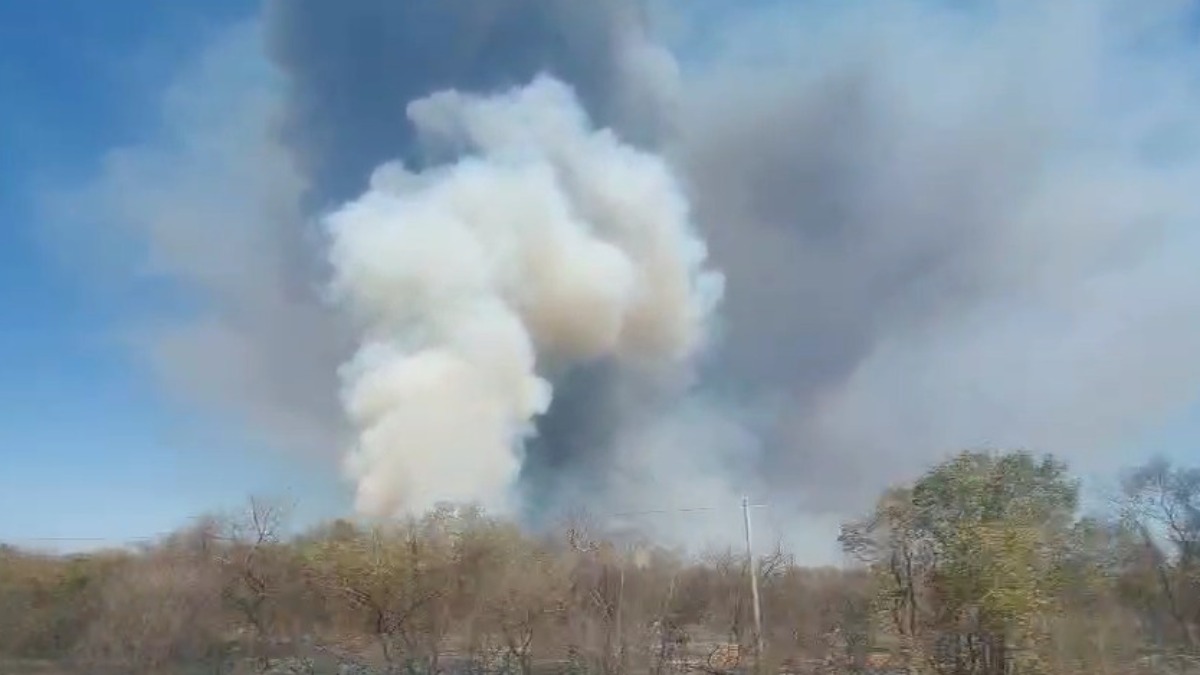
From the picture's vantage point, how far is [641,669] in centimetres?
3550

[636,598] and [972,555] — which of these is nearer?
[972,555]

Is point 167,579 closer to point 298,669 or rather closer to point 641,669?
point 298,669

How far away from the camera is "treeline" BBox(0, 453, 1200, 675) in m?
26.8

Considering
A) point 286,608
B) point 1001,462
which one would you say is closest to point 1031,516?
point 1001,462

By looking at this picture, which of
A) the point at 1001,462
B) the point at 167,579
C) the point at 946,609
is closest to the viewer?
the point at 946,609

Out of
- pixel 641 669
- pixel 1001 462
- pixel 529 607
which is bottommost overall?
pixel 641 669

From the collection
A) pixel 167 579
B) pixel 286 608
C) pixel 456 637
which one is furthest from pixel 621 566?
pixel 167 579

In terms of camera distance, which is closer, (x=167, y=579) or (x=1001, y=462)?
(x=1001, y=462)

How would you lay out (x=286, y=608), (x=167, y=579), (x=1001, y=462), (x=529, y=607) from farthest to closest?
1. (x=286, y=608)
2. (x=167, y=579)
3. (x=529, y=607)
4. (x=1001, y=462)

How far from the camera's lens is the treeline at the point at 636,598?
2681cm

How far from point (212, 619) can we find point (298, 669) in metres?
A: 4.07

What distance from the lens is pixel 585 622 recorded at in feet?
117

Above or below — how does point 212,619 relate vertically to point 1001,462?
below

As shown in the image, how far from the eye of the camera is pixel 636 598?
37.4 meters
